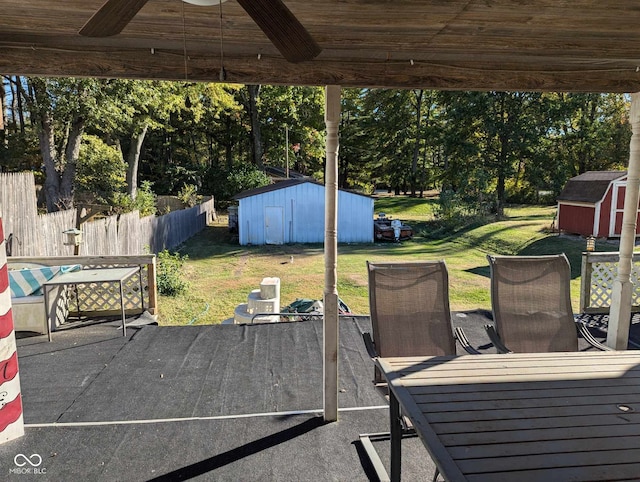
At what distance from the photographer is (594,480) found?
141cm

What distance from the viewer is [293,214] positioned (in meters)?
17.0

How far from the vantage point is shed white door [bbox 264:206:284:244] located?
1683 centimetres

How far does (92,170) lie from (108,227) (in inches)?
423

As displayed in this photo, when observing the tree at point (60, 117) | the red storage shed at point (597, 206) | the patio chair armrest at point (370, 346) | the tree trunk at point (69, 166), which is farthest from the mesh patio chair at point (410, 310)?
the tree trunk at point (69, 166)

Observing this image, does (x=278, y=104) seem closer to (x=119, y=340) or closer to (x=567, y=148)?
(x=567, y=148)

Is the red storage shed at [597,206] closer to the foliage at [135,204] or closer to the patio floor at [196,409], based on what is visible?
the patio floor at [196,409]

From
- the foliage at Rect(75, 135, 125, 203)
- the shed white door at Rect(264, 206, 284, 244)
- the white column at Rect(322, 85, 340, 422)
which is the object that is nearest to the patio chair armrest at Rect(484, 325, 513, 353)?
the white column at Rect(322, 85, 340, 422)

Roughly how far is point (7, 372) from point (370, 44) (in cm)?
319

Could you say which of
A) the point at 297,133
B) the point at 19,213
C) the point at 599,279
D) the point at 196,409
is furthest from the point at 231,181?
the point at 196,409

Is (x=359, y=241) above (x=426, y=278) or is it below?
below

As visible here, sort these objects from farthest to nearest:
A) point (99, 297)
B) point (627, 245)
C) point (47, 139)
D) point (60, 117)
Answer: point (47, 139) → point (60, 117) → point (99, 297) → point (627, 245)

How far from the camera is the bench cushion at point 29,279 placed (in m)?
4.85

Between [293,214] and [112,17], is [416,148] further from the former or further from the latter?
[112,17]

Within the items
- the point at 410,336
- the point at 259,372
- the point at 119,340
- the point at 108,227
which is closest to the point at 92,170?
the point at 108,227
